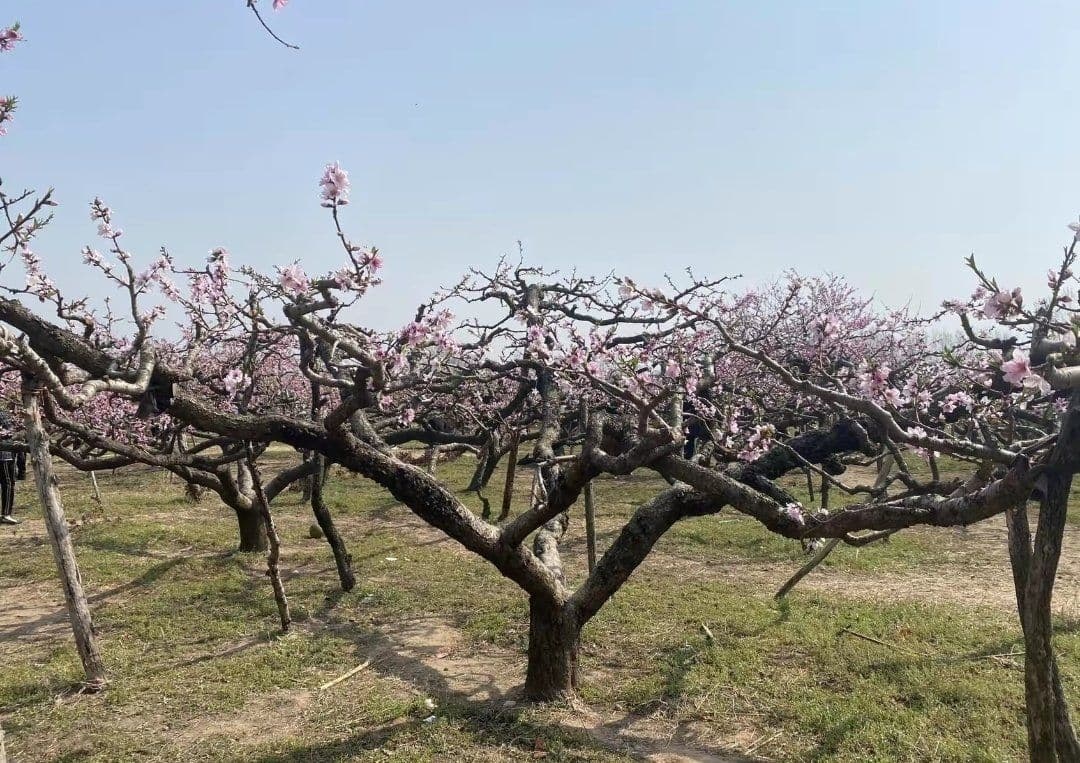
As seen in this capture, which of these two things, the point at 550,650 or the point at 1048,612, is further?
the point at 550,650

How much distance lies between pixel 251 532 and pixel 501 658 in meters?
5.58

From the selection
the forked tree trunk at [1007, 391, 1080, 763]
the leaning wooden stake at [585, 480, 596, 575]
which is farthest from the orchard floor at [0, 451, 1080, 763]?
the forked tree trunk at [1007, 391, 1080, 763]

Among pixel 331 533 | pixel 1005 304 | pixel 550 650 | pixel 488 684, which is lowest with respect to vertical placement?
pixel 488 684

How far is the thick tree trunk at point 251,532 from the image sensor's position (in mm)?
10867

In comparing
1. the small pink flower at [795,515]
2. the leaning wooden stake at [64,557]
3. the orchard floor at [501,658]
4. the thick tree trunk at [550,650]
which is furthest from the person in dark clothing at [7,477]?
the small pink flower at [795,515]

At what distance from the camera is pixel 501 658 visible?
273 inches

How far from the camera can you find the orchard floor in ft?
17.3

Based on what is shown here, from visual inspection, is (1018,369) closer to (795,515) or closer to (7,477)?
(795,515)

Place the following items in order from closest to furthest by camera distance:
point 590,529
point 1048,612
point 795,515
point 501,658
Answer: point 1048,612 < point 795,515 < point 501,658 < point 590,529

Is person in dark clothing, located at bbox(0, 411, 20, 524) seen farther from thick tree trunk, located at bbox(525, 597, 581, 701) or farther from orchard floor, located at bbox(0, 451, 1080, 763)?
thick tree trunk, located at bbox(525, 597, 581, 701)

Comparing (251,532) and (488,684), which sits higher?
(251,532)

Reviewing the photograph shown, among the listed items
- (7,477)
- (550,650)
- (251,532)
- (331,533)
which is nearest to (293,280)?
(550,650)

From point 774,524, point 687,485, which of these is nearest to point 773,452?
point 687,485

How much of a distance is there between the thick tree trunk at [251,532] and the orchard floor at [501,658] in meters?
0.30
